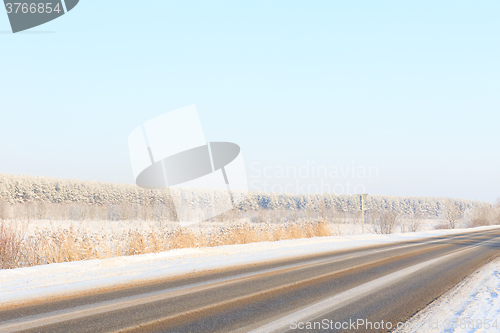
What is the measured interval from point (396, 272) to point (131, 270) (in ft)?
24.7

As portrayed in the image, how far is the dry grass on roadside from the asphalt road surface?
525cm

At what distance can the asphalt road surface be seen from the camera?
4316mm

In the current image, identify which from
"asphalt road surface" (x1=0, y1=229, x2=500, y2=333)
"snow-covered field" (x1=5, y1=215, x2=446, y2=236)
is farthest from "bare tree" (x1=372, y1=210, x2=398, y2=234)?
"asphalt road surface" (x1=0, y1=229, x2=500, y2=333)

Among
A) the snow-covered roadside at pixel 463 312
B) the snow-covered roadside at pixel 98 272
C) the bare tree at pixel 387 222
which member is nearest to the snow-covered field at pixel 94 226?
the snow-covered roadside at pixel 98 272

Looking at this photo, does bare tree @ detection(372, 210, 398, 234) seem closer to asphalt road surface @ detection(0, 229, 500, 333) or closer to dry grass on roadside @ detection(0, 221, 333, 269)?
dry grass on roadside @ detection(0, 221, 333, 269)

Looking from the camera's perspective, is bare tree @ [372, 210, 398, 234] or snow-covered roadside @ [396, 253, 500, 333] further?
bare tree @ [372, 210, 398, 234]

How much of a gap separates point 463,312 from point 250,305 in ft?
11.8

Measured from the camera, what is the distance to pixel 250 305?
209 inches

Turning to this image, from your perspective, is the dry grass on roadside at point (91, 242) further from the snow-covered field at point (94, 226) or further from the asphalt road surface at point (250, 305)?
the asphalt road surface at point (250, 305)

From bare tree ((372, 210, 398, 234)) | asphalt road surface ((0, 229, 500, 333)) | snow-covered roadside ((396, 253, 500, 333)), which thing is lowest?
bare tree ((372, 210, 398, 234))

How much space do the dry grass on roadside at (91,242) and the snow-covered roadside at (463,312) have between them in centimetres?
1007

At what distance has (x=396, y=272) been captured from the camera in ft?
29.4

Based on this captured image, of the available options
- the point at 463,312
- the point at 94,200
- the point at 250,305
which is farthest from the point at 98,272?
the point at 94,200

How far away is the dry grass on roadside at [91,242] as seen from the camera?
9.65 metres
